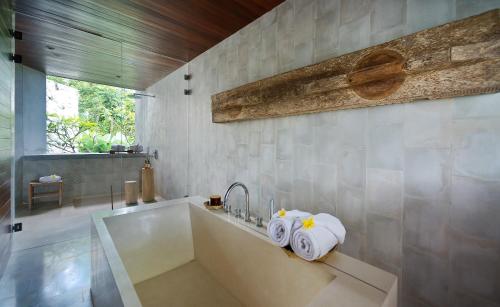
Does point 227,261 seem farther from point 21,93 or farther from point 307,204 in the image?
point 21,93

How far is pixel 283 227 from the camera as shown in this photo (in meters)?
1.18

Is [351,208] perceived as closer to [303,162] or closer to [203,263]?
[303,162]

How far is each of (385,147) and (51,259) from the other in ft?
10.2

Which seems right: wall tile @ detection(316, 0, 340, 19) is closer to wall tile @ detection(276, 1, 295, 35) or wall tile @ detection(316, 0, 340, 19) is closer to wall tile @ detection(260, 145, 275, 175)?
wall tile @ detection(276, 1, 295, 35)

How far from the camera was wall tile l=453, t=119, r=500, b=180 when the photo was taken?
876 mm

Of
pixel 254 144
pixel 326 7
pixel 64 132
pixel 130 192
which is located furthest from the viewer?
pixel 130 192

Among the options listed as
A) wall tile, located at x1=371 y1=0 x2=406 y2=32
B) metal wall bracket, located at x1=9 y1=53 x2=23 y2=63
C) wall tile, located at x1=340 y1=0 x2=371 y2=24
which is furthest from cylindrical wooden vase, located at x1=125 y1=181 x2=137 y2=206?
wall tile, located at x1=371 y1=0 x2=406 y2=32

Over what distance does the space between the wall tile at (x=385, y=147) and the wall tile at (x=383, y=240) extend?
0.31m

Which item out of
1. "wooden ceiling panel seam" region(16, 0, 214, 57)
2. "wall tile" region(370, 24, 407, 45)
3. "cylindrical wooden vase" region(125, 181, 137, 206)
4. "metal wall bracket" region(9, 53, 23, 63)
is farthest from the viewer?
"cylindrical wooden vase" region(125, 181, 137, 206)

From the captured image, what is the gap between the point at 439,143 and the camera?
3.29 ft

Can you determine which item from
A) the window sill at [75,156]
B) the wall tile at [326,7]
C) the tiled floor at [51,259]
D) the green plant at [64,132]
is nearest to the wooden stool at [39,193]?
the tiled floor at [51,259]

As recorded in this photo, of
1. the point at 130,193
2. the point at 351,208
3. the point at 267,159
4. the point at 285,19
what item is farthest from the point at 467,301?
the point at 130,193

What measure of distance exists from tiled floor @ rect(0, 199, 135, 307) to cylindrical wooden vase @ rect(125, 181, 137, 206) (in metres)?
0.23

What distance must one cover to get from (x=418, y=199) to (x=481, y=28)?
0.80 m
